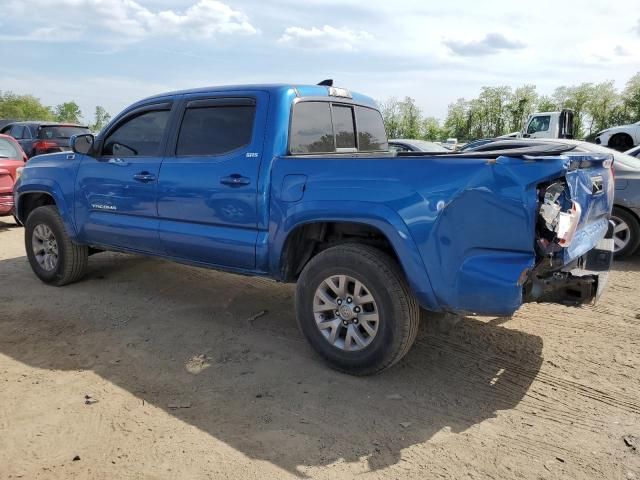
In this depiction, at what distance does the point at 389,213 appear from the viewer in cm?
325

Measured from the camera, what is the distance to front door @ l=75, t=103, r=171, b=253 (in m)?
4.65

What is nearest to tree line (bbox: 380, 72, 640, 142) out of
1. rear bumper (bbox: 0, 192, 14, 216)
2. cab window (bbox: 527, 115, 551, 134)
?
cab window (bbox: 527, 115, 551, 134)

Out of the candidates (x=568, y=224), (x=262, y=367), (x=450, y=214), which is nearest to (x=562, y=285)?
(x=568, y=224)

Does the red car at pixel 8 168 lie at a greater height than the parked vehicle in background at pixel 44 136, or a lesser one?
lesser

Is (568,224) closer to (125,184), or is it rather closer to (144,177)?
(144,177)

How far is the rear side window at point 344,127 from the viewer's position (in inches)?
178

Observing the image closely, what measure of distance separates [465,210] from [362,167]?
2.39ft

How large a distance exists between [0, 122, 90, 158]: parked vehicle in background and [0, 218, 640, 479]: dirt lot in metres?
9.44

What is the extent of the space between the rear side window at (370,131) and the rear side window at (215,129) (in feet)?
3.89

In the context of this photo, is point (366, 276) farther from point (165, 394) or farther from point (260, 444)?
point (165, 394)

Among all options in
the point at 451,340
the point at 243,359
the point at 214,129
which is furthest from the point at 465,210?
the point at 214,129

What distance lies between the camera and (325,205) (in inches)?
138

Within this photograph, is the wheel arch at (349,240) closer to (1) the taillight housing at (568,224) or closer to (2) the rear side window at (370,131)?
(1) the taillight housing at (568,224)

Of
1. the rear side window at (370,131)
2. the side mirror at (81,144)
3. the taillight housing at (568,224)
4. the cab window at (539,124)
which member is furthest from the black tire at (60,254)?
the cab window at (539,124)
